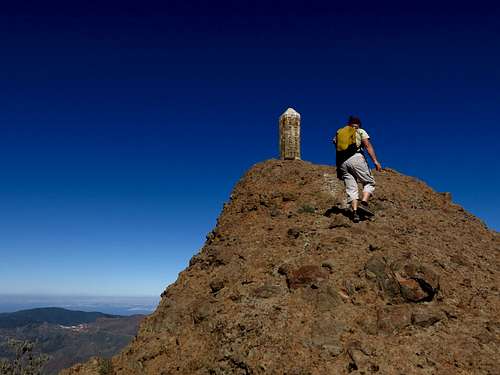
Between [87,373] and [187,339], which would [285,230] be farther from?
[87,373]

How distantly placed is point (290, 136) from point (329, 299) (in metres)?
12.7

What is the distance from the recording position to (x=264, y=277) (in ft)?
39.2

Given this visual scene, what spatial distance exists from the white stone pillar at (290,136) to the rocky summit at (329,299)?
5036 mm

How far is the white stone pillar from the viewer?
21.6 meters

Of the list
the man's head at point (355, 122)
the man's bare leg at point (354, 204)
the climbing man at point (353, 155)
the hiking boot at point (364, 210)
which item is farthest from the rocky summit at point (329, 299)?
the man's head at point (355, 122)

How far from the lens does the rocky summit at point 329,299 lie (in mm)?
8625

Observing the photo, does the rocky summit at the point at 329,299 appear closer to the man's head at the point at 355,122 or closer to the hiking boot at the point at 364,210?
the hiking boot at the point at 364,210

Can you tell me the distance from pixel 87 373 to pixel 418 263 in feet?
33.5

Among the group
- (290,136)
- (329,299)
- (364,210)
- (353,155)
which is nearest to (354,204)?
(364,210)

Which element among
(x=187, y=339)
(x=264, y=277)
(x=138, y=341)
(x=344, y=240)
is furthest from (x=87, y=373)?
(x=344, y=240)

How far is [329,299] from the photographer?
10.3 metres

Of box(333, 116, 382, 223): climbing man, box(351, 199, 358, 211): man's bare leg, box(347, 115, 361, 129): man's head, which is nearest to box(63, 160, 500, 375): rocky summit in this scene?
box(351, 199, 358, 211): man's bare leg

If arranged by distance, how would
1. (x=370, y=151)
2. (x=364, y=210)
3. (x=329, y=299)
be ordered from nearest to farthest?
(x=329, y=299)
(x=370, y=151)
(x=364, y=210)

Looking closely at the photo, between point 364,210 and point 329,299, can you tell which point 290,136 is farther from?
point 329,299
